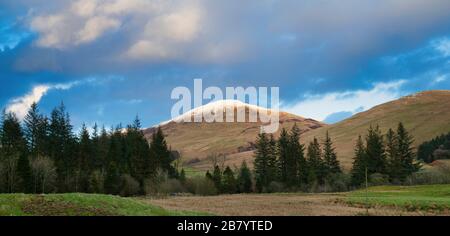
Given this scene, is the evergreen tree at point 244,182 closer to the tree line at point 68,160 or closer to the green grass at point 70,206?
the tree line at point 68,160

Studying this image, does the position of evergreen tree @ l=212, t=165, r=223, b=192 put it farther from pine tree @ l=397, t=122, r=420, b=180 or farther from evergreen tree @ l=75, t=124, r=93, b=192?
pine tree @ l=397, t=122, r=420, b=180

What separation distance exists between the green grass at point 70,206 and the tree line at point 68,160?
2303 inches

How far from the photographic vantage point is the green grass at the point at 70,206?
33125mm

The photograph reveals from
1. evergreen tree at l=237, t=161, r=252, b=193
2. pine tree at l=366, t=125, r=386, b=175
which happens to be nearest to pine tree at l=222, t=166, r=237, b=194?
evergreen tree at l=237, t=161, r=252, b=193

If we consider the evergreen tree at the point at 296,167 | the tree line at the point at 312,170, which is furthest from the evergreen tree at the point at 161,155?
the evergreen tree at the point at 296,167

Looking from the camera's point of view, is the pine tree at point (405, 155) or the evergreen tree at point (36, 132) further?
the pine tree at point (405, 155)

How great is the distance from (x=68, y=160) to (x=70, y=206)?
79813 mm

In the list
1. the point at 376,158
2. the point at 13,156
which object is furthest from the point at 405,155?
the point at 13,156

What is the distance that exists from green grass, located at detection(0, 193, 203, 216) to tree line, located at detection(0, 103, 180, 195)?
5850 cm

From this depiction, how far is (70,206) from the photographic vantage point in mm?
35125

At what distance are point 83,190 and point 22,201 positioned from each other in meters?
73.5

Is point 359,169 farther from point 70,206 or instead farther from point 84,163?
point 70,206
